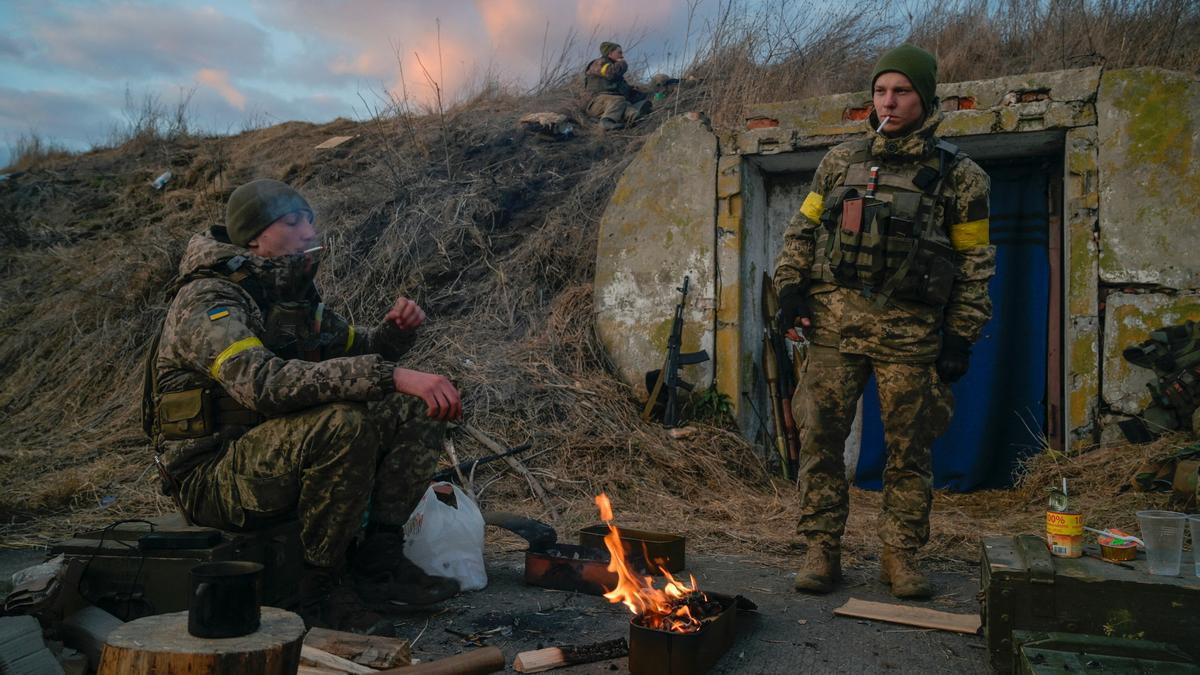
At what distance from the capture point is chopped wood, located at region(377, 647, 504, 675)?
94.5 inches

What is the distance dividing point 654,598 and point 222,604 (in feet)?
5.11

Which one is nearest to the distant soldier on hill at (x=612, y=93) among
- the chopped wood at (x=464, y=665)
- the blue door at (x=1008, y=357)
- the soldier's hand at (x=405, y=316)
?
the blue door at (x=1008, y=357)

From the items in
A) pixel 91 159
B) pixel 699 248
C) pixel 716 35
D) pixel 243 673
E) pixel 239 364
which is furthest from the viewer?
pixel 91 159

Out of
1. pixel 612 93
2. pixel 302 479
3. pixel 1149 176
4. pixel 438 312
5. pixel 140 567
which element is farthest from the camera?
pixel 612 93

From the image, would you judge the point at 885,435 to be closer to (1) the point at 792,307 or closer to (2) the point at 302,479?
(1) the point at 792,307

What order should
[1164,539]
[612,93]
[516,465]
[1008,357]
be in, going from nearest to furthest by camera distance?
[1164,539] → [516,465] → [1008,357] → [612,93]

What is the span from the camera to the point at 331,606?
3258mm

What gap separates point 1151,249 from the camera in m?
5.54

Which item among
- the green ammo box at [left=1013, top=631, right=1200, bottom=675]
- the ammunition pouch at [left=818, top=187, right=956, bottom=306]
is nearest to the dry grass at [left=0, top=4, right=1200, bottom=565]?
the ammunition pouch at [left=818, top=187, right=956, bottom=306]

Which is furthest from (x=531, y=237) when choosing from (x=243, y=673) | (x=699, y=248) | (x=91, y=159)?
(x=91, y=159)

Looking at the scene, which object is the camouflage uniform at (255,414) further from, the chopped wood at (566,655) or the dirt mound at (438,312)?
the dirt mound at (438,312)

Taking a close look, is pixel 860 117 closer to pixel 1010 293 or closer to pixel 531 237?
pixel 1010 293

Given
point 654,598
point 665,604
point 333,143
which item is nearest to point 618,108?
point 333,143

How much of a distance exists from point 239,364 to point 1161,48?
22.9 feet
